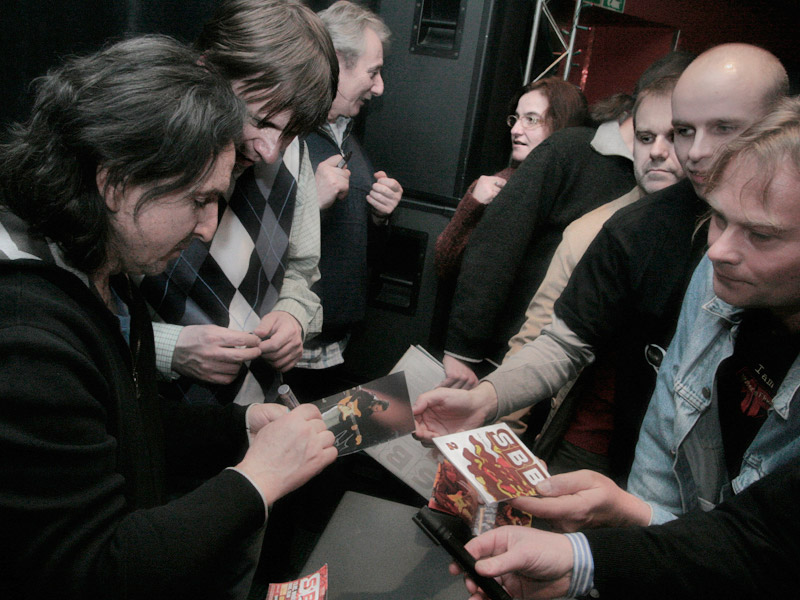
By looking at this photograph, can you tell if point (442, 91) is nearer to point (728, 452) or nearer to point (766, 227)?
point (766, 227)

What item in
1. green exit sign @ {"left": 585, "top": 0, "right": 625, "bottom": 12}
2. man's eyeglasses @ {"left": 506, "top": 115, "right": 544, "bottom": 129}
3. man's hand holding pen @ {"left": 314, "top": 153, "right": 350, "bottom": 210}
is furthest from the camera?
green exit sign @ {"left": 585, "top": 0, "right": 625, "bottom": 12}

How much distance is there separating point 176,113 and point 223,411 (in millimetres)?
691

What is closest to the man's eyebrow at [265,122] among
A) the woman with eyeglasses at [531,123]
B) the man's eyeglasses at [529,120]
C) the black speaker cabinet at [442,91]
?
the woman with eyeglasses at [531,123]

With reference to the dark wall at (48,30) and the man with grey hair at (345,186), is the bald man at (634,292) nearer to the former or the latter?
the man with grey hair at (345,186)

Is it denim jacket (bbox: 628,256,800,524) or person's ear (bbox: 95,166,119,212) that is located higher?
person's ear (bbox: 95,166,119,212)

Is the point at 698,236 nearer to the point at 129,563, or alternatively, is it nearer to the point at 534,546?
the point at 534,546

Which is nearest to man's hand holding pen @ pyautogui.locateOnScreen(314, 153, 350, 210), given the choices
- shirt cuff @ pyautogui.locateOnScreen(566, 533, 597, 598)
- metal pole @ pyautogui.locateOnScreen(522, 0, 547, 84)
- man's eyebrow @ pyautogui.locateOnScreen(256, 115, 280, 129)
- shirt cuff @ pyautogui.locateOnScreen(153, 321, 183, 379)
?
man's eyebrow @ pyautogui.locateOnScreen(256, 115, 280, 129)

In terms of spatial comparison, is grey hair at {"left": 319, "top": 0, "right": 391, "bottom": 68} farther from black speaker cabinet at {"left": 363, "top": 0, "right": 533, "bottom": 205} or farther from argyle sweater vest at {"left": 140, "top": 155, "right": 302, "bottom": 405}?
argyle sweater vest at {"left": 140, "top": 155, "right": 302, "bottom": 405}

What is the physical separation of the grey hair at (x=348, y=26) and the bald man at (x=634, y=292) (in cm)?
112

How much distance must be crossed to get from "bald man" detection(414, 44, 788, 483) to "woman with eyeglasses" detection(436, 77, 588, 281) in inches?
28.6

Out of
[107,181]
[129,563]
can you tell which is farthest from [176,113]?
[129,563]

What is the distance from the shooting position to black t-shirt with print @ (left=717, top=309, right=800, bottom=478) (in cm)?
108

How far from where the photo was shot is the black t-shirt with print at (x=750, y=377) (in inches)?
42.6

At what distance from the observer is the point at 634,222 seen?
1.38m
